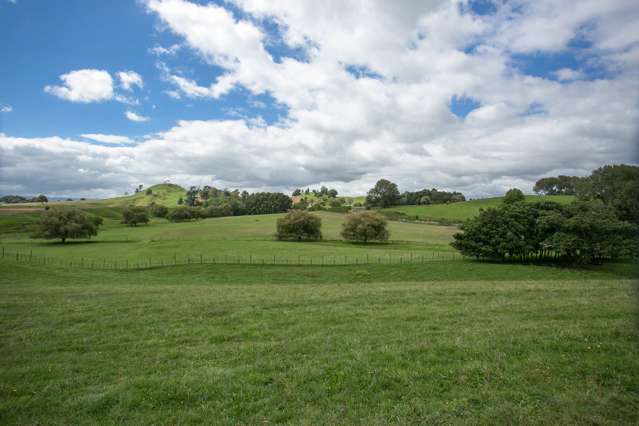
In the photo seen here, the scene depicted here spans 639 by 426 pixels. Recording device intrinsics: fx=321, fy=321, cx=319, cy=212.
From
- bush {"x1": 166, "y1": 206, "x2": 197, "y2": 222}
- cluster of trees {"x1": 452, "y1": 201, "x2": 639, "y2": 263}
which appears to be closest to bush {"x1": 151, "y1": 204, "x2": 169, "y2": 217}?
bush {"x1": 166, "y1": 206, "x2": 197, "y2": 222}

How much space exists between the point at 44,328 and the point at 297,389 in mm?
9547

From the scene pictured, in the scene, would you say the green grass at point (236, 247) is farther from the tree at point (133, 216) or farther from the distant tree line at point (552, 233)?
the tree at point (133, 216)

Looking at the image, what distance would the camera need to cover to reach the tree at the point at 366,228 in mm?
71125

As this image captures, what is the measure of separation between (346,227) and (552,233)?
130 feet

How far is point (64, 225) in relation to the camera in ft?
236

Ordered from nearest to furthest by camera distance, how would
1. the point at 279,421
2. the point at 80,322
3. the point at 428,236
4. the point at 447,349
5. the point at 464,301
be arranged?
the point at 279,421 < the point at 447,349 < the point at 80,322 < the point at 464,301 < the point at 428,236

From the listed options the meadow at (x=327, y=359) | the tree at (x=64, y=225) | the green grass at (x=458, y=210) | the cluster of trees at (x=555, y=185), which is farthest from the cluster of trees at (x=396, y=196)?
the meadow at (x=327, y=359)

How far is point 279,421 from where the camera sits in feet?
18.5

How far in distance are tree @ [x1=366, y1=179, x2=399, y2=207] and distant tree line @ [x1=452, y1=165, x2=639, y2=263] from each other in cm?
9014

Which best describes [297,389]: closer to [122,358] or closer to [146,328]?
[122,358]

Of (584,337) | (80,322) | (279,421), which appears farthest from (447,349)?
(80,322)

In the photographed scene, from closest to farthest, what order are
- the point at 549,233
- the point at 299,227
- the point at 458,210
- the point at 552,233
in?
the point at 552,233 < the point at 549,233 < the point at 299,227 < the point at 458,210

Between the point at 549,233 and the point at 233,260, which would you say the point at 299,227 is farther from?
the point at 549,233

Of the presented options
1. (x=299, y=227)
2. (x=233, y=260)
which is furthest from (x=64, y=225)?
(x=299, y=227)
